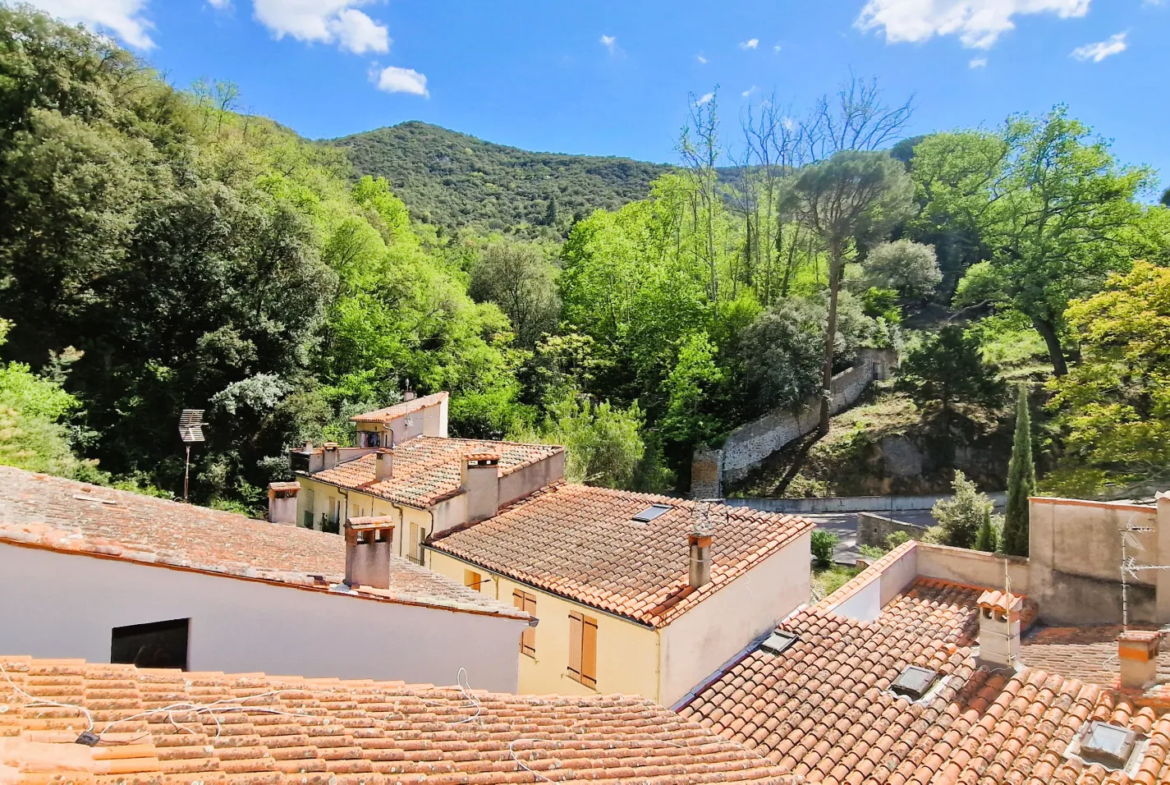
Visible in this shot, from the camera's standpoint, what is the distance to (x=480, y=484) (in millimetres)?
14656

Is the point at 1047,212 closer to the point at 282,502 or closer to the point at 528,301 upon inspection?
the point at 528,301

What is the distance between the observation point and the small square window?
6914 millimetres

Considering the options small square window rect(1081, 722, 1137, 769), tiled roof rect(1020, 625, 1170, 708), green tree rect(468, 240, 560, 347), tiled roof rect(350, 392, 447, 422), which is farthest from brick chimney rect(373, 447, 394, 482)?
green tree rect(468, 240, 560, 347)

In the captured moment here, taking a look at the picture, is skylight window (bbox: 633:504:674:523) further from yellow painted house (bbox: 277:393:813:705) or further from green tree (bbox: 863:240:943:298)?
green tree (bbox: 863:240:943:298)

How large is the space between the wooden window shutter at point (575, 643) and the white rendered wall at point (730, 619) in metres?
1.84

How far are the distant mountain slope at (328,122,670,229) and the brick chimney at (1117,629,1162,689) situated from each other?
71.4 meters

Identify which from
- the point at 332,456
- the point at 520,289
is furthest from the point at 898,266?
the point at 332,456

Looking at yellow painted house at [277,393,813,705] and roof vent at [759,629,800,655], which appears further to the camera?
roof vent at [759,629,800,655]

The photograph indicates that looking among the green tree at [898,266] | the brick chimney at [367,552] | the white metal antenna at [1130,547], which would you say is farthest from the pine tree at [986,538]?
the green tree at [898,266]

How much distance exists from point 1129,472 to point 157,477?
1227 inches

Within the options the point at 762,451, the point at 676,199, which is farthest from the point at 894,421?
the point at 676,199

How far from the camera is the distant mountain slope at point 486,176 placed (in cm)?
8494

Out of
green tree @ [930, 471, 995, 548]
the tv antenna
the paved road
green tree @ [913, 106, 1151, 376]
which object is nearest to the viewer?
the tv antenna

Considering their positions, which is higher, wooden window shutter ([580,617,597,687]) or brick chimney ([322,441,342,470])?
brick chimney ([322,441,342,470])
